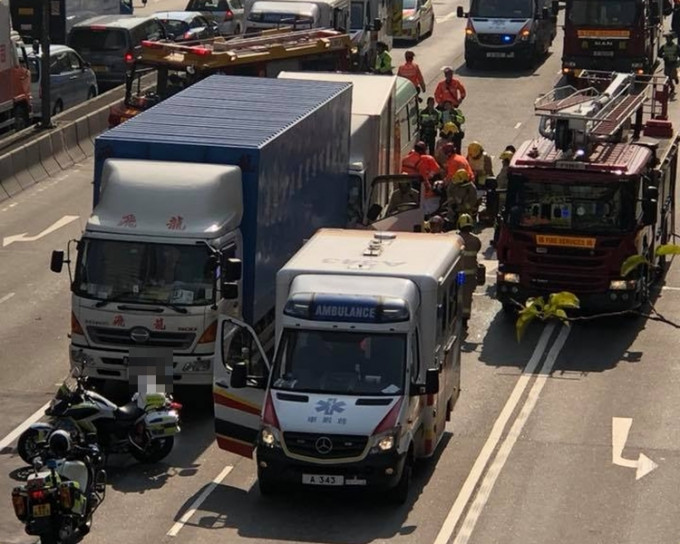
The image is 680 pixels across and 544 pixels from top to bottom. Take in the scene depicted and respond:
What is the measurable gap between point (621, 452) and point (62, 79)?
2200 cm

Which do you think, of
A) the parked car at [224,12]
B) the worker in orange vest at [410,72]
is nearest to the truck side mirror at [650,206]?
the worker in orange vest at [410,72]

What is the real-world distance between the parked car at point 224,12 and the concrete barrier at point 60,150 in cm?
1485

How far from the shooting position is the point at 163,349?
20.5 metres

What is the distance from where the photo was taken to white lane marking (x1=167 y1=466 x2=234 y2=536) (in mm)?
17689

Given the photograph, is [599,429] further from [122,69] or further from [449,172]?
[122,69]

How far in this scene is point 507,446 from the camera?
20391 mm

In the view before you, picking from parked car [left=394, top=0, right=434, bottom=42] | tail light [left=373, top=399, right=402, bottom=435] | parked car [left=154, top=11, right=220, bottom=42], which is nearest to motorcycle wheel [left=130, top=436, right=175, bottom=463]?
tail light [left=373, top=399, right=402, bottom=435]

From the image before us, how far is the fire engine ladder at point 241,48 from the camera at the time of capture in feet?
105

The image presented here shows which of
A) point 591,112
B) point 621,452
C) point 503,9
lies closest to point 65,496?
point 621,452

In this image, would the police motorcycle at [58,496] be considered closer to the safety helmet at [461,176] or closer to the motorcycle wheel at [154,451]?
the motorcycle wheel at [154,451]

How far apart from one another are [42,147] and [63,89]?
4943 millimetres

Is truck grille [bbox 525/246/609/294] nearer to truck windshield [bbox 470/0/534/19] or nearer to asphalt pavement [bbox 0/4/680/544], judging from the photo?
asphalt pavement [bbox 0/4/680/544]

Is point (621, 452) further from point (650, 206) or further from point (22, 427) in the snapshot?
point (22, 427)

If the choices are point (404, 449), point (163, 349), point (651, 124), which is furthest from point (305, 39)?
point (404, 449)
